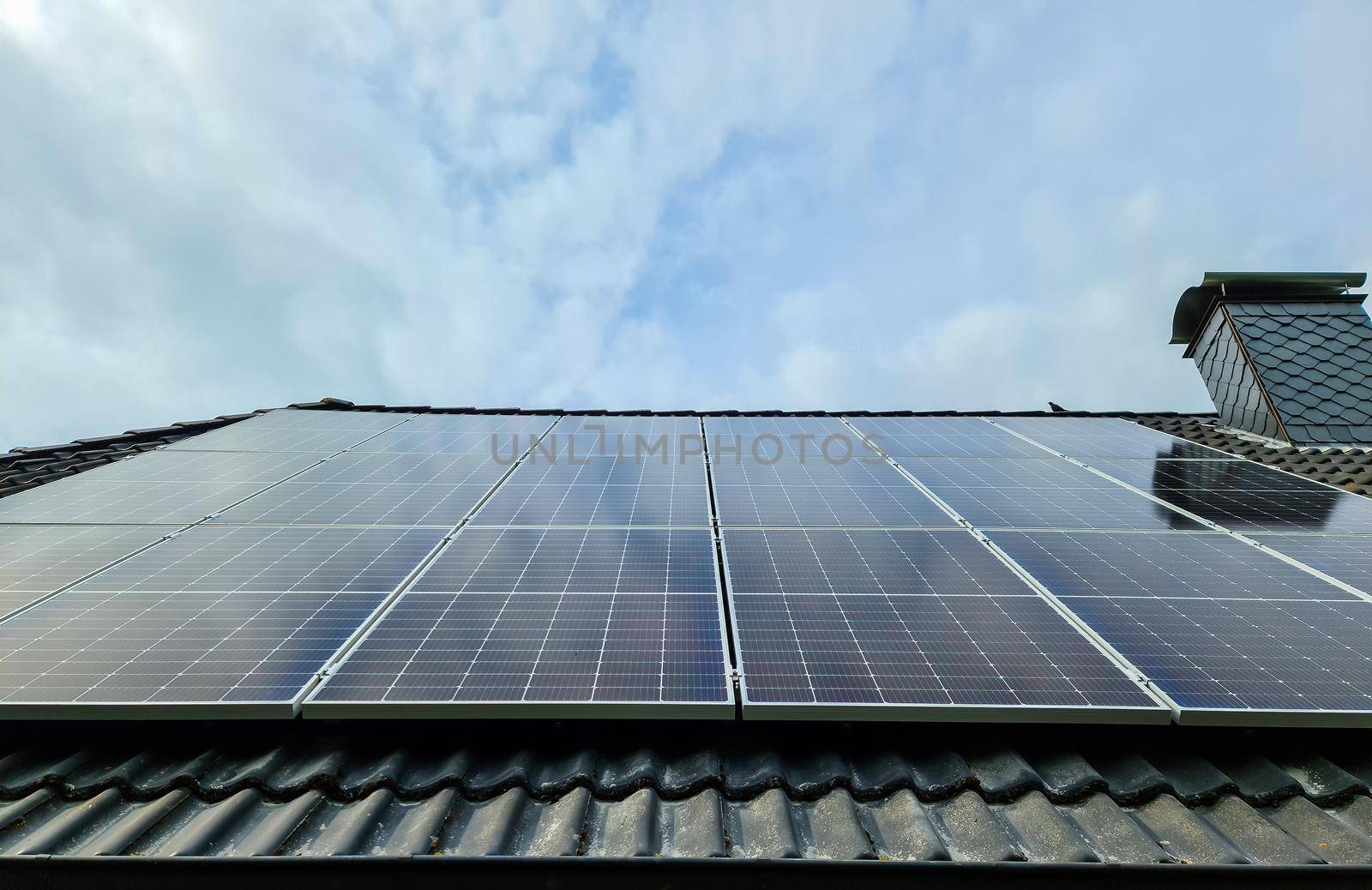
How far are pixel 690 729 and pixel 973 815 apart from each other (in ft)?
5.55

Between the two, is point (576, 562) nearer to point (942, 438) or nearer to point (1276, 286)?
point (942, 438)

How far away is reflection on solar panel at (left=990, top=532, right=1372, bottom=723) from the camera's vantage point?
12.6 ft

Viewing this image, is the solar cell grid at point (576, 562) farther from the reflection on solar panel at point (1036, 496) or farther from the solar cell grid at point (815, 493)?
the reflection on solar panel at point (1036, 496)

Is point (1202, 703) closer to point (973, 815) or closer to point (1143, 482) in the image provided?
point (973, 815)

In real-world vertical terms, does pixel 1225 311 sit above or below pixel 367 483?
above

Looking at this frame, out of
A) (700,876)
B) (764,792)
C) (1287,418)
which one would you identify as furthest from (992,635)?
(1287,418)

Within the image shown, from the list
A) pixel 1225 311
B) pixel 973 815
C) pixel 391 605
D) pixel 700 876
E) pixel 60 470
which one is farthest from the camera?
pixel 1225 311

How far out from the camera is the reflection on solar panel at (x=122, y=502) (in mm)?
6320

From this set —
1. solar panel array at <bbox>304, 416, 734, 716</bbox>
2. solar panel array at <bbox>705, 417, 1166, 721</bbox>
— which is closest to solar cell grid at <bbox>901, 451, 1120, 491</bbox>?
solar panel array at <bbox>705, 417, 1166, 721</bbox>

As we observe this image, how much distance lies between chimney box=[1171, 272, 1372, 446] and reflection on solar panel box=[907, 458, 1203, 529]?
4.87 metres

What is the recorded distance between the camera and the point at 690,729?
3990 mm

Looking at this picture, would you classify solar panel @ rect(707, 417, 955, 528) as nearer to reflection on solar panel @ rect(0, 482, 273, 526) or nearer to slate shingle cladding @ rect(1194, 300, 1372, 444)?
reflection on solar panel @ rect(0, 482, 273, 526)

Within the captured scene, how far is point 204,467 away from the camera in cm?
792

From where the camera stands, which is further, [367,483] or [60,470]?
[60,470]
